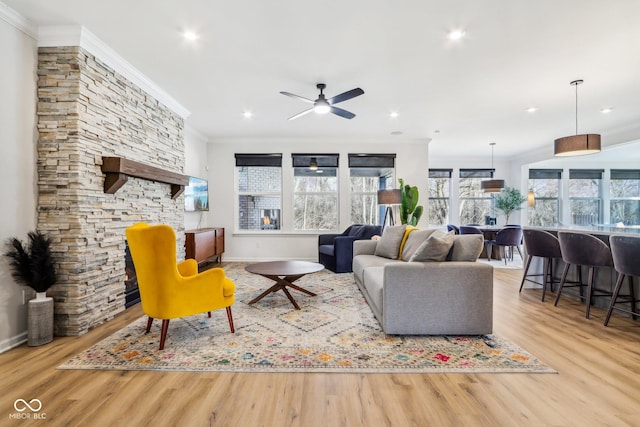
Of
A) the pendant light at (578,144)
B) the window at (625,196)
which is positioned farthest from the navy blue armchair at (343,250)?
the window at (625,196)

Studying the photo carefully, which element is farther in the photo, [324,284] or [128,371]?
[324,284]

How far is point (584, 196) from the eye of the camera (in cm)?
822

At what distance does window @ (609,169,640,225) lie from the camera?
8.12 m

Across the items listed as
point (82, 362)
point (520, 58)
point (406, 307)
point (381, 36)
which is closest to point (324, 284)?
point (406, 307)

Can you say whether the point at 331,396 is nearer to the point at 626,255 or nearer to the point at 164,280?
the point at 164,280

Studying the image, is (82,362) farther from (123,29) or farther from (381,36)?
(381,36)

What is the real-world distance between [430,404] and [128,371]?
1.96 meters

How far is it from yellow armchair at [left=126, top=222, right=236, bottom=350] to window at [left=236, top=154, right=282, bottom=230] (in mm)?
4070

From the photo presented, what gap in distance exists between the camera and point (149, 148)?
3.79 metres

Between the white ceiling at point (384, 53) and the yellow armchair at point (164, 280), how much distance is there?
1.77 m

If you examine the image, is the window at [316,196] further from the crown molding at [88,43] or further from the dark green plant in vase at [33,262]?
Answer: the dark green plant in vase at [33,262]

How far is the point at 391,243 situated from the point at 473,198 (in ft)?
18.6

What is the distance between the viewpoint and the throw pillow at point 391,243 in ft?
12.9

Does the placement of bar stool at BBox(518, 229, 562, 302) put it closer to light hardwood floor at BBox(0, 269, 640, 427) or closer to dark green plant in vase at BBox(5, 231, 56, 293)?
light hardwood floor at BBox(0, 269, 640, 427)
